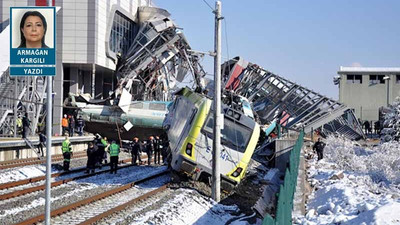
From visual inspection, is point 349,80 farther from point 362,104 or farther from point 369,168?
point 369,168

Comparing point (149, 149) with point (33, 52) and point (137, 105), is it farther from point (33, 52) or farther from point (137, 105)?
→ point (33, 52)

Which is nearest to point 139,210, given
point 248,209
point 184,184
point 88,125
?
point 248,209

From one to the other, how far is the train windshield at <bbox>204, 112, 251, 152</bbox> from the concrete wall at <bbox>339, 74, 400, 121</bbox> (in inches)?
1936

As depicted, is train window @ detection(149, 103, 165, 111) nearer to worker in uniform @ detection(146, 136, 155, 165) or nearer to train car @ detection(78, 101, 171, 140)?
train car @ detection(78, 101, 171, 140)

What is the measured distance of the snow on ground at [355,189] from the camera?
12055 mm

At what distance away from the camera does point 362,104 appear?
66938mm

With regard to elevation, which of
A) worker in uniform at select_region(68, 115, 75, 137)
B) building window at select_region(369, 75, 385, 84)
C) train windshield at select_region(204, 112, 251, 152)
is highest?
building window at select_region(369, 75, 385, 84)

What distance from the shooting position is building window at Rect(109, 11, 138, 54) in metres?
50.5

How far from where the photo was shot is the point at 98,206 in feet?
52.2

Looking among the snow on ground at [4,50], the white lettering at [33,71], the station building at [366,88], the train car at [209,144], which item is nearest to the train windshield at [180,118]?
the train car at [209,144]

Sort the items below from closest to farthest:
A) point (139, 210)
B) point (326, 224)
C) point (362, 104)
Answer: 1. point (326, 224)
2. point (139, 210)
3. point (362, 104)

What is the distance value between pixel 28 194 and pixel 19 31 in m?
11.0

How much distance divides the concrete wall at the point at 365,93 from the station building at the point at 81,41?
2963 centimetres

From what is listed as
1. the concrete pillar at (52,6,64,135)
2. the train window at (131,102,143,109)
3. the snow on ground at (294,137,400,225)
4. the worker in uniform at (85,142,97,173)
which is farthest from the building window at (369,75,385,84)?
the worker in uniform at (85,142,97,173)
